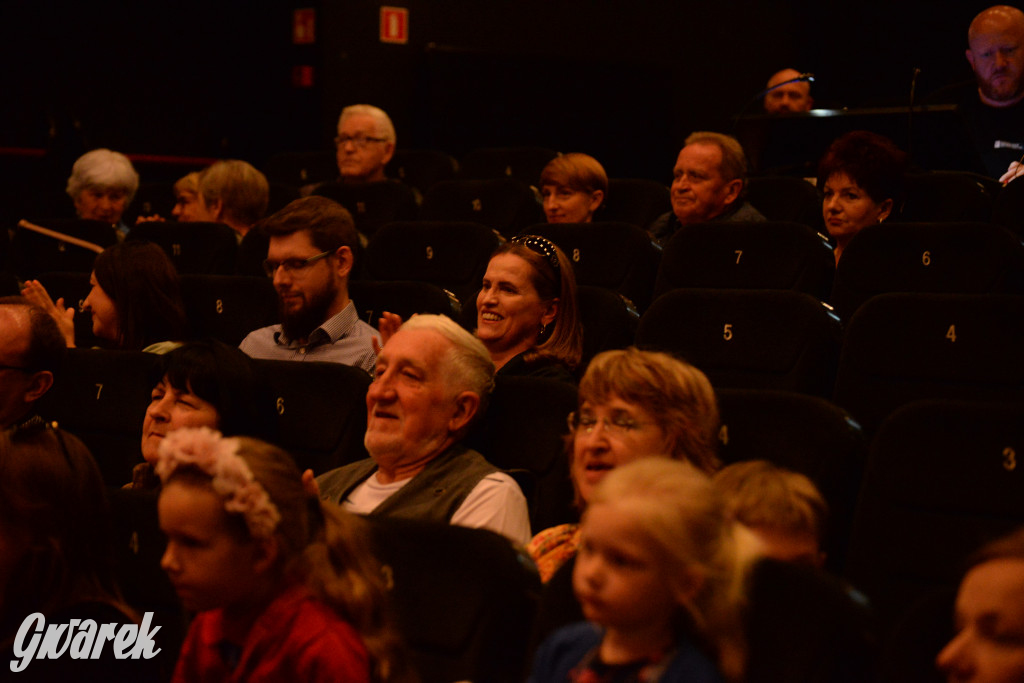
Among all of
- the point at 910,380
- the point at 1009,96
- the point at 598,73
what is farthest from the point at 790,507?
the point at 598,73

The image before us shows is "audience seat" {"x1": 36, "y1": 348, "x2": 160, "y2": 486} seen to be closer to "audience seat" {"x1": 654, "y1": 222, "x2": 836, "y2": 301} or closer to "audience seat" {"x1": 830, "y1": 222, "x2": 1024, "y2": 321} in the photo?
"audience seat" {"x1": 654, "y1": 222, "x2": 836, "y2": 301}

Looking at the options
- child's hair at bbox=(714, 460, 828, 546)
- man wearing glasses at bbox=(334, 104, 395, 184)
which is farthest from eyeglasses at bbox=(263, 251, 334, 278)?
man wearing glasses at bbox=(334, 104, 395, 184)

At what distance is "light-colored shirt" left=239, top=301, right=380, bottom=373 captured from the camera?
2.86 meters

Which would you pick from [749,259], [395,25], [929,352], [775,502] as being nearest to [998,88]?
[749,259]

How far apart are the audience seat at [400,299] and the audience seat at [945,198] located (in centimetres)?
153

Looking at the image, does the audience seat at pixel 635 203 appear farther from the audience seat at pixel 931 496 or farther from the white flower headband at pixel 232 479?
the white flower headband at pixel 232 479

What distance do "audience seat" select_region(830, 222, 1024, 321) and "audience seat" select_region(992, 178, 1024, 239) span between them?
47 centimetres

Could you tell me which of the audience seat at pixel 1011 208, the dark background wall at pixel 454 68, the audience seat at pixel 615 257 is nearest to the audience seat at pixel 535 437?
the audience seat at pixel 615 257

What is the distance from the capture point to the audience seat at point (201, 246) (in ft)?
13.4

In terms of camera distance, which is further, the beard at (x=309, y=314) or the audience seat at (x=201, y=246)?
the audience seat at (x=201, y=246)

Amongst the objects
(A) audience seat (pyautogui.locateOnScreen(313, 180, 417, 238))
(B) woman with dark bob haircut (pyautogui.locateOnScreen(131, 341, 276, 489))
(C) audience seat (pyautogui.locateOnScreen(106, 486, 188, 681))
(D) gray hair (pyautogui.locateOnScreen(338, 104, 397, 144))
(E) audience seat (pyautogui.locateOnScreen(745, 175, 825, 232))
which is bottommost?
(C) audience seat (pyautogui.locateOnScreen(106, 486, 188, 681))

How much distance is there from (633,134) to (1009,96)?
3.58 m

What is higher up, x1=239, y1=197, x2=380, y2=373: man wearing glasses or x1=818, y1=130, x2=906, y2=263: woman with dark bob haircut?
x1=818, y1=130, x2=906, y2=263: woman with dark bob haircut

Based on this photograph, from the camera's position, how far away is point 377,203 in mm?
4688
